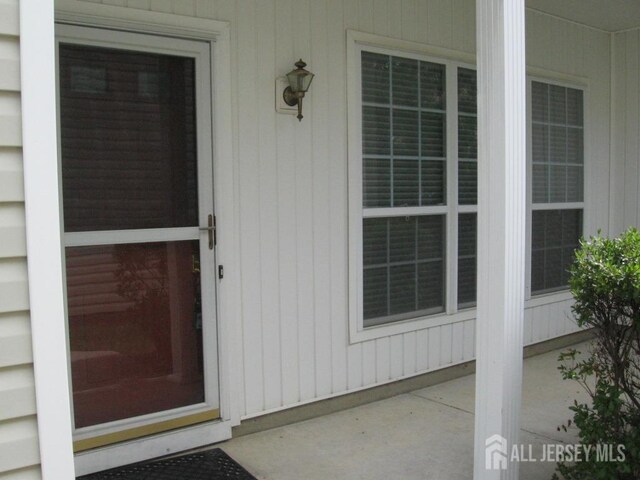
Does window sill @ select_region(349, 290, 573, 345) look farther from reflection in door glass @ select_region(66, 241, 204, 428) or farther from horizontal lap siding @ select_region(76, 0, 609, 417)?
reflection in door glass @ select_region(66, 241, 204, 428)

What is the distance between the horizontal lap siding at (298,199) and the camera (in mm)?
3318

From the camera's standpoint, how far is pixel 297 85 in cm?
340

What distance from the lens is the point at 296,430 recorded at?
3.47 m

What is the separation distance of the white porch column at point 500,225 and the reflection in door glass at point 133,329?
4.92 feet

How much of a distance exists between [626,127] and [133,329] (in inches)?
198

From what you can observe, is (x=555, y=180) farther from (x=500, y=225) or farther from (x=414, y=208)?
(x=500, y=225)

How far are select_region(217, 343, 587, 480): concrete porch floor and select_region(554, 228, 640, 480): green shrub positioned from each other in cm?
53

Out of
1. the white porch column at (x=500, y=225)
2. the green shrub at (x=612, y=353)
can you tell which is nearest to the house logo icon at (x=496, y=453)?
the white porch column at (x=500, y=225)

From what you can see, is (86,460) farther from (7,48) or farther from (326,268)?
(7,48)

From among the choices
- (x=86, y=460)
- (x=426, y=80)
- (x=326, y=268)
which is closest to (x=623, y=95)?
(x=426, y=80)

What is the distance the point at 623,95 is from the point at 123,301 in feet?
16.7

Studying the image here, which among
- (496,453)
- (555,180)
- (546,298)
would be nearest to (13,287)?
(496,453)

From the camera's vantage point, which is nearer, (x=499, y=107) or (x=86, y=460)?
(x=499, y=107)

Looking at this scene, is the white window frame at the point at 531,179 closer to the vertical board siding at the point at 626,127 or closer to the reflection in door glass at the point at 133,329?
the vertical board siding at the point at 626,127
